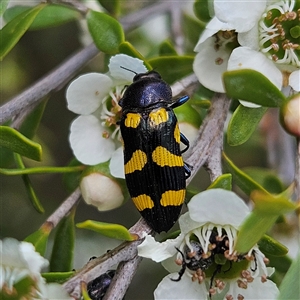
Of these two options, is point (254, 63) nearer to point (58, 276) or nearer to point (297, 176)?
point (297, 176)

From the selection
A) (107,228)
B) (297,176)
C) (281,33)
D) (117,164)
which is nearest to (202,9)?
(281,33)

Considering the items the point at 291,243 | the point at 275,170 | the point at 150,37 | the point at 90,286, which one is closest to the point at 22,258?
the point at 90,286

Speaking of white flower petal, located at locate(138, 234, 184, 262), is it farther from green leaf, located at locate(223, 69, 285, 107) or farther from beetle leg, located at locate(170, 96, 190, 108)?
beetle leg, located at locate(170, 96, 190, 108)

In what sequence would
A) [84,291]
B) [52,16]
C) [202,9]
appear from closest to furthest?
[84,291] < [202,9] < [52,16]

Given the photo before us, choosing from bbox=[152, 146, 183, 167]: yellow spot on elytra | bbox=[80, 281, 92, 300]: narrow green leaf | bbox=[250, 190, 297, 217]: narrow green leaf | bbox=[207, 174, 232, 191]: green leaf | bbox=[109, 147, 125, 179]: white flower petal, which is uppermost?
bbox=[250, 190, 297, 217]: narrow green leaf

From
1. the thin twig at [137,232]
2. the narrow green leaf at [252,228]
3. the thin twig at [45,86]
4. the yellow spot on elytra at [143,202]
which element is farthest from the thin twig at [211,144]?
the thin twig at [45,86]

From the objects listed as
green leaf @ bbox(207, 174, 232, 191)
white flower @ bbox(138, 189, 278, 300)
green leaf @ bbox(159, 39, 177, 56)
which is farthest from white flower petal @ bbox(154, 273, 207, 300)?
green leaf @ bbox(159, 39, 177, 56)

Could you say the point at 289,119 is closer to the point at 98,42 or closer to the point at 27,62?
the point at 98,42
